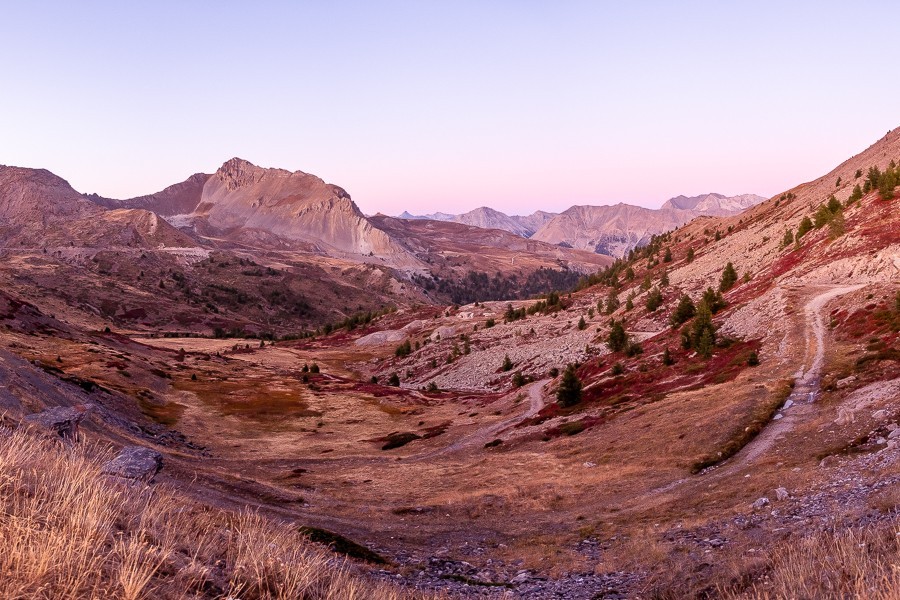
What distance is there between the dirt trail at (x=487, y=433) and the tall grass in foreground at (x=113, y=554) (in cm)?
3757

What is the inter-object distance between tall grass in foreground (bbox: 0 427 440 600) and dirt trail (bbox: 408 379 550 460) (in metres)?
37.6

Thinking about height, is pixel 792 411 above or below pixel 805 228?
below

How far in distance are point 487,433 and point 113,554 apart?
153ft

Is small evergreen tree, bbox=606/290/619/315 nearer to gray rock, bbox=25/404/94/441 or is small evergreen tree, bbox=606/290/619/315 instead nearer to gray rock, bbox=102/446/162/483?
gray rock, bbox=25/404/94/441

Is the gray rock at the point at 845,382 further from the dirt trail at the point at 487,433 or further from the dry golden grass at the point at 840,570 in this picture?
the dirt trail at the point at 487,433

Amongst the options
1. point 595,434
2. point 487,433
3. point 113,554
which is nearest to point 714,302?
point 487,433

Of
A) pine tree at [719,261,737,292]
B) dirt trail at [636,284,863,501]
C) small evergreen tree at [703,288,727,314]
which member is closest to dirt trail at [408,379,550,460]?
dirt trail at [636,284,863,501]

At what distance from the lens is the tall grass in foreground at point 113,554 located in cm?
584

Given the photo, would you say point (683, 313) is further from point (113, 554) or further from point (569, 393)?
point (113, 554)

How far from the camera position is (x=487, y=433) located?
51.9 meters

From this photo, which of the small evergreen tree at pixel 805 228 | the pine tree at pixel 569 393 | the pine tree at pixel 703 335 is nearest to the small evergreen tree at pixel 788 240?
the small evergreen tree at pixel 805 228

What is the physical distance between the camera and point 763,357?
44.3 meters

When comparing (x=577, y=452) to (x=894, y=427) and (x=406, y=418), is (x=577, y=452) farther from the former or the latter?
(x=406, y=418)

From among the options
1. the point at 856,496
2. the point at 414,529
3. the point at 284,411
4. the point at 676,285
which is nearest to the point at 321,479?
the point at 414,529
